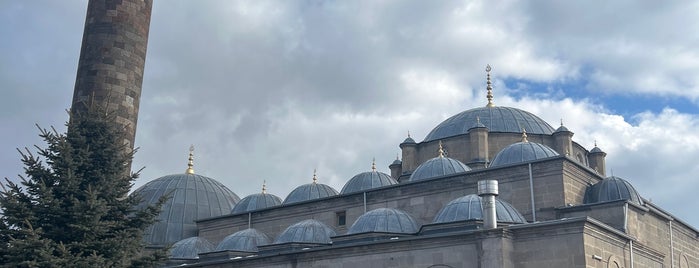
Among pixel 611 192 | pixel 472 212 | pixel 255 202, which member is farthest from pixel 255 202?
pixel 611 192

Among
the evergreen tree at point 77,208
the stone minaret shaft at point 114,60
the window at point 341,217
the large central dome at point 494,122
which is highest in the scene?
the large central dome at point 494,122

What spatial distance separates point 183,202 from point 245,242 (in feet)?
27.1

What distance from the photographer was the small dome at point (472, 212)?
58.0 feet

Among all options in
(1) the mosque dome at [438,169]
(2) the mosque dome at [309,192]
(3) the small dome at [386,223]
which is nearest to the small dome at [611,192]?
(1) the mosque dome at [438,169]

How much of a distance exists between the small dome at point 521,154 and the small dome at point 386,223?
3871 mm

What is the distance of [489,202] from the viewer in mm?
16094

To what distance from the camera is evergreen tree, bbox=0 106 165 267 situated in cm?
1263

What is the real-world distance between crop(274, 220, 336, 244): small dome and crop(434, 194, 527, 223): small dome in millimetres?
4352

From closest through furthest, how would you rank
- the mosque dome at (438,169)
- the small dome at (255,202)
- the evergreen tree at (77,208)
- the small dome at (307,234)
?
the evergreen tree at (77,208), the small dome at (307,234), the mosque dome at (438,169), the small dome at (255,202)

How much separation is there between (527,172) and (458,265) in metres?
4.77

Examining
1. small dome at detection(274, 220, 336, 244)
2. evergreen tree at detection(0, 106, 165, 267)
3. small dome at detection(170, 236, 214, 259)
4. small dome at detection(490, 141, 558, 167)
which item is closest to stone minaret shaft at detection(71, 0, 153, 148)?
evergreen tree at detection(0, 106, 165, 267)

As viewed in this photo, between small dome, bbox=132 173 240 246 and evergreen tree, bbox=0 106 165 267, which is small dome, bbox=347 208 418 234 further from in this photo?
small dome, bbox=132 173 240 246

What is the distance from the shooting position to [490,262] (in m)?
15.9

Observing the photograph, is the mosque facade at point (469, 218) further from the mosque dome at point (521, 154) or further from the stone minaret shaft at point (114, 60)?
the stone minaret shaft at point (114, 60)
